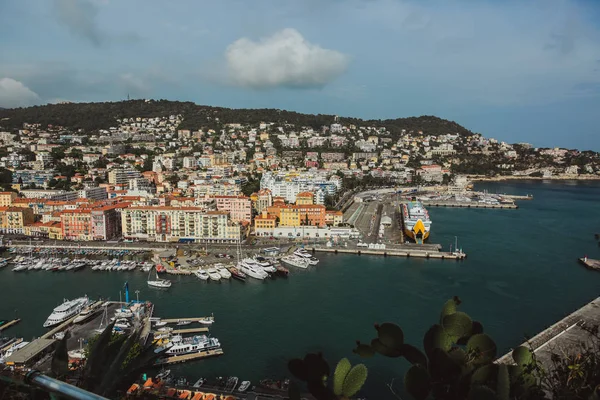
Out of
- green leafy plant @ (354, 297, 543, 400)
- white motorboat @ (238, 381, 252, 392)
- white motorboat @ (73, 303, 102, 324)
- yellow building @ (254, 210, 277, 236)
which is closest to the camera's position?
green leafy plant @ (354, 297, 543, 400)

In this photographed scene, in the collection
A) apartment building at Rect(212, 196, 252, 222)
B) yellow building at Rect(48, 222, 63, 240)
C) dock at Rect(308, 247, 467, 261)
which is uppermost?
apartment building at Rect(212, 196, 252, 222)

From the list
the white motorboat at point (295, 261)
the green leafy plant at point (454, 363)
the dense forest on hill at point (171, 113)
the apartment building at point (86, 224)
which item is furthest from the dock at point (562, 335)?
the dense forest on hill at point (171, 113)

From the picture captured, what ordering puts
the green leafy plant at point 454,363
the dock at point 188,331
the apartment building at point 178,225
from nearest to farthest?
the green leafy plant at point 454,363
the dock at point 188,331
the apartment building at point 178,225

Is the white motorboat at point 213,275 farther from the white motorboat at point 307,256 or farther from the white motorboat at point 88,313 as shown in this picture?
the white motorboat at point 88,313

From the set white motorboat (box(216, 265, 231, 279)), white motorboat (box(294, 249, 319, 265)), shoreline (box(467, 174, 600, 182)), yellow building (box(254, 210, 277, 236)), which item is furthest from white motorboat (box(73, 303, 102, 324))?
shoreline (box(467, 174, 600, 182))

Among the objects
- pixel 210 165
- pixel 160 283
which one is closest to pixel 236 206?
pixel 160 283

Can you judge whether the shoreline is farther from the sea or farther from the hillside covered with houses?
the sea

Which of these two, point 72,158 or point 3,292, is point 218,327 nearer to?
point 3,292
